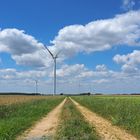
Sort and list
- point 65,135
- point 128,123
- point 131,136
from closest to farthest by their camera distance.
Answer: point 65,135 → point 131,136 → point 128,123

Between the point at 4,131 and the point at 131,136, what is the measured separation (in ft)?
23.0

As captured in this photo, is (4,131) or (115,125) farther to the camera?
(115,125)

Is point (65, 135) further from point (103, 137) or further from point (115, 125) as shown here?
point (115, 125)

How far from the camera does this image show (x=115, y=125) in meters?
27.8

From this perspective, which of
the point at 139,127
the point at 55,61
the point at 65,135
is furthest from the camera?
the point at 55,61

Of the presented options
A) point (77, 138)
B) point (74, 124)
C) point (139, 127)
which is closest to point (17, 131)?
point (74, 124)

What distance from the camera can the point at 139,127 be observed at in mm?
24500

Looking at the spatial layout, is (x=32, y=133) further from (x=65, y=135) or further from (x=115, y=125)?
(x=115, y=125)

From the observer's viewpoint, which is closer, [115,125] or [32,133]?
[32,133]

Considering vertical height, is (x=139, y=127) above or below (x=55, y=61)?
below

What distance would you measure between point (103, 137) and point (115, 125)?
7816 millimetres

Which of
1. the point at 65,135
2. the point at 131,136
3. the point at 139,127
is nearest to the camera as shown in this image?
the point at 65,135

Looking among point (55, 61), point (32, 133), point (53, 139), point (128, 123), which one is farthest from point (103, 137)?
point (55, 61)

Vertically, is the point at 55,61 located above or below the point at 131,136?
above
